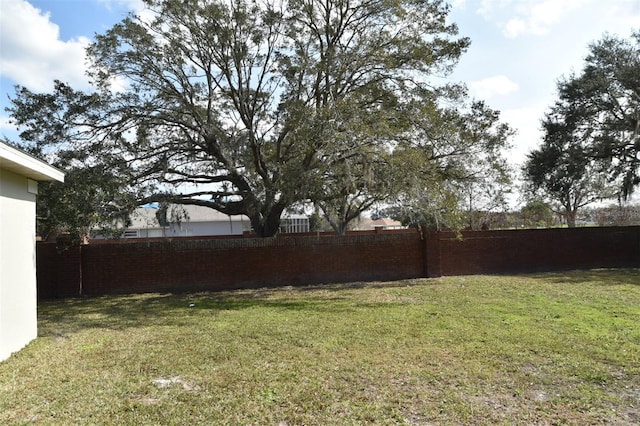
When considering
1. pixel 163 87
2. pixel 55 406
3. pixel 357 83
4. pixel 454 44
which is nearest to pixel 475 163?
pixel 454 44

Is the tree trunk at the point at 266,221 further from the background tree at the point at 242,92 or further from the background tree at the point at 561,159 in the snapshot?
the background tree at the point at 561,159

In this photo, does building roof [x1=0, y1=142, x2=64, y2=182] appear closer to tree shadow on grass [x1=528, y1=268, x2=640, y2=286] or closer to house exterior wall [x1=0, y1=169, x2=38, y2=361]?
house exterior wall [x1=0, y1=169, x2=38, y2=361]

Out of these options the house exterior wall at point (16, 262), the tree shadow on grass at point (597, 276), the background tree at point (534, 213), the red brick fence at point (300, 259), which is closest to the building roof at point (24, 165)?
the house exterior wall at point (16, 262)

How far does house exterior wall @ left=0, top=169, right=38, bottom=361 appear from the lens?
19.7ft

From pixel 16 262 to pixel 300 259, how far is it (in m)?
8.00

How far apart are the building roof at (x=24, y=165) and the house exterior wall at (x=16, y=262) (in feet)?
0.36

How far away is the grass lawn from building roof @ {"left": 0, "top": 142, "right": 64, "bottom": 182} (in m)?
2.54

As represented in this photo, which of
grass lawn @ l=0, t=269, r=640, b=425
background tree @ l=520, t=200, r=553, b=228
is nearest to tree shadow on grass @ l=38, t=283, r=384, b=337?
grass lawn @ l=0, t=269, r=640, b=425

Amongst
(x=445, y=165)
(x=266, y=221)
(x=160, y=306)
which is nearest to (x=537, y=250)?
(x=445, y=165)

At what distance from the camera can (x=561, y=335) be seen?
22.3 ft

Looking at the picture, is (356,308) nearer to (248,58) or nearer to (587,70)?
(248,58)

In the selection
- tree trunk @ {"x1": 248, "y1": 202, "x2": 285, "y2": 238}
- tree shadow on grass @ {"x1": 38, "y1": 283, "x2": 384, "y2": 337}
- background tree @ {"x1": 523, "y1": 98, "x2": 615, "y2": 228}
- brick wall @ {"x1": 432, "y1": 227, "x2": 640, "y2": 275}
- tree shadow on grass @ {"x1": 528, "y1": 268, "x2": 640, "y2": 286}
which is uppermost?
background tree @ {"x1": 523, "y1": 98, "x2": 615, "y2": 228}

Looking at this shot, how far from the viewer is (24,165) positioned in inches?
235

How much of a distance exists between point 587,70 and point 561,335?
15856 mm
